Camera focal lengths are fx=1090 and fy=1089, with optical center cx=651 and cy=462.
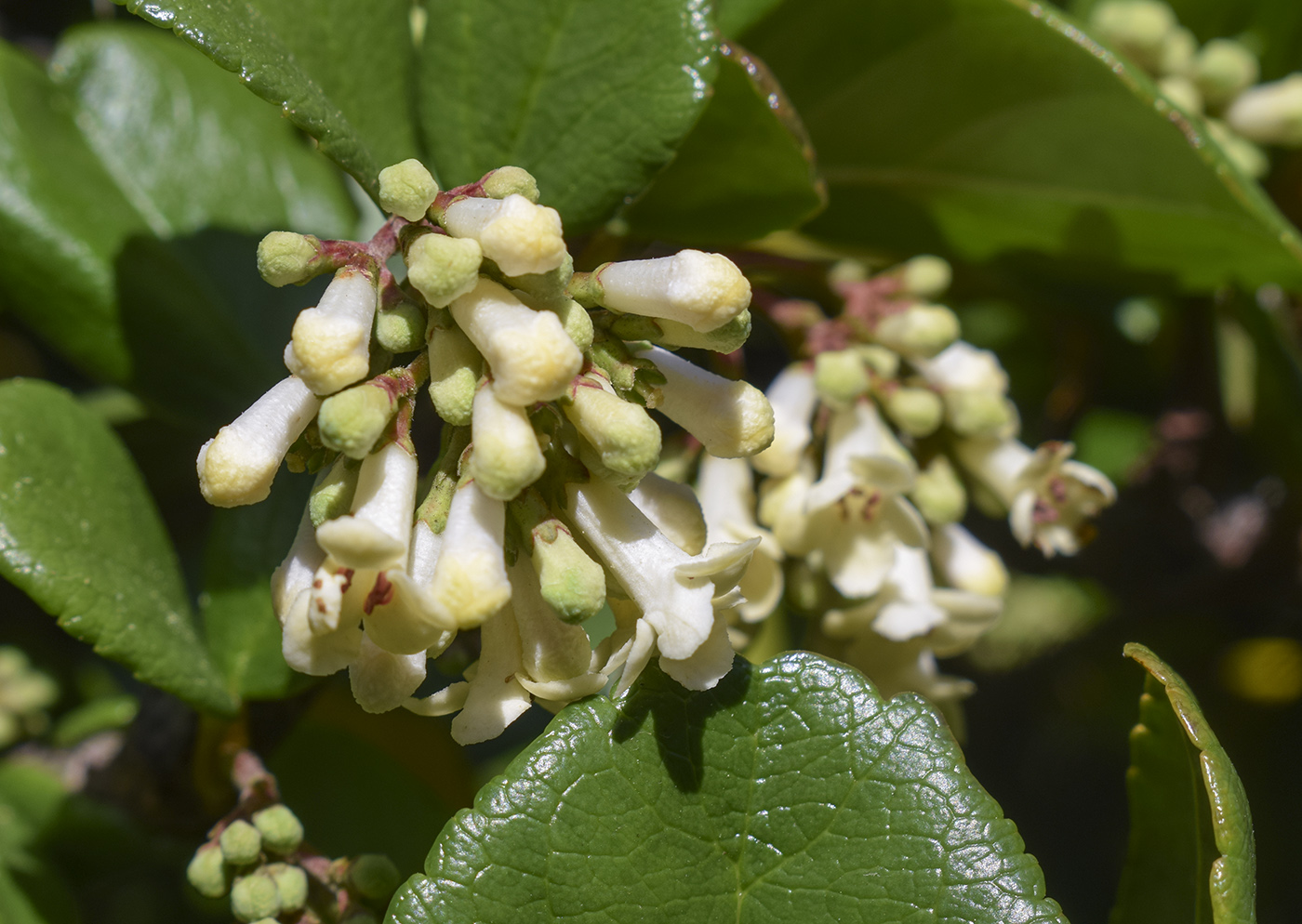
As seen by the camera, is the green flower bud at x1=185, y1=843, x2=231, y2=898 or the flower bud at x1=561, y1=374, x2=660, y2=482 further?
the green flower bud at x1=185, y1=843, x2=231, y2=898

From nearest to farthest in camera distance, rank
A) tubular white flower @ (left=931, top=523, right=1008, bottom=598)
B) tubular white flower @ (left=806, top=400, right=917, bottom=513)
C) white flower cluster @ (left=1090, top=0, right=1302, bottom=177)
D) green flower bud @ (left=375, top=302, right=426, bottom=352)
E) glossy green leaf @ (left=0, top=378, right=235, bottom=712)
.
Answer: green flower bud @ (left=375, top=302, right=426, bottom=352) < glossy green leaf @ (left=0, top=378, right=235, bottom=712) < tubular white flower @ (left=806, top=400, right=917, bottom=513) < tubular white flower @ (left=931, top=523, right=1008, bottom=598) < white flower cluster @ (left=1090, top=0, right=1302, bottom=177)

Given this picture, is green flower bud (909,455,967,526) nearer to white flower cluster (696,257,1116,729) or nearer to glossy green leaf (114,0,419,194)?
white flower cluster (696,257,1116,729)

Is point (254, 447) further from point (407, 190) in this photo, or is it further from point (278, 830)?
point (278, 830)

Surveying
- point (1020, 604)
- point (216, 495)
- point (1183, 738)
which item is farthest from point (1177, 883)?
point (1020, 604)

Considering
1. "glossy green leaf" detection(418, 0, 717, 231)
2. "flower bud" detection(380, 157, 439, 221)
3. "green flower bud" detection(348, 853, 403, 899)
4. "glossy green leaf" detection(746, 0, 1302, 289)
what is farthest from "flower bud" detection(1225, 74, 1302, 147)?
"green flower bud" detection(348, 853, 403, 899)

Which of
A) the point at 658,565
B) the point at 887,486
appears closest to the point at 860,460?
the point at 887,486

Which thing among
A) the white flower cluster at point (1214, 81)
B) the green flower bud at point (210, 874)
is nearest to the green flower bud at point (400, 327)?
the green flower bud at point (210, 874)

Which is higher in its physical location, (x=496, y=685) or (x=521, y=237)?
(x=521, y=237)
